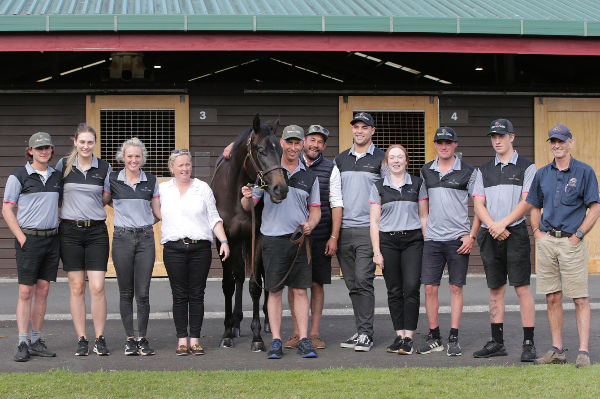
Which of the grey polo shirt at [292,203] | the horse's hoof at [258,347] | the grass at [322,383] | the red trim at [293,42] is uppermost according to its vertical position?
the red trim at [293,42]

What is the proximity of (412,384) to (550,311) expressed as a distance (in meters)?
1.68

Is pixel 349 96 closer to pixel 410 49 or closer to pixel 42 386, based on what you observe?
pixel 410 49

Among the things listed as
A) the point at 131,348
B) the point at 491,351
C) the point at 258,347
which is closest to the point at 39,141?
the point at 131,348

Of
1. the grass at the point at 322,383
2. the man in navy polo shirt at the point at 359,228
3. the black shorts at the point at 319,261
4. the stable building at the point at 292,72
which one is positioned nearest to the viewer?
the grass at the point at 322,383

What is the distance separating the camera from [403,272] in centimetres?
674

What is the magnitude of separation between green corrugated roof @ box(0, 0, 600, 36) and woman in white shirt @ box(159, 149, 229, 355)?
4.08 m

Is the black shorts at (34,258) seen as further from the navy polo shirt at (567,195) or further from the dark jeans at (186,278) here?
the navy polo shirt at (567,195)

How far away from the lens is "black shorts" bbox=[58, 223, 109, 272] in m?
6.60

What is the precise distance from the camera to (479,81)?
1277cm

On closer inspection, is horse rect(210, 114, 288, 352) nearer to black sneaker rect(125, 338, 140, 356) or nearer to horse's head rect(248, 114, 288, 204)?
horse's head rect(248, 114, 288, 204)

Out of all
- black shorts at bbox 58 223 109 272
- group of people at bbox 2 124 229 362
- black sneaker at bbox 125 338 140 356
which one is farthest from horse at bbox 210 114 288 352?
black shorts at bbox 58 223 109 272

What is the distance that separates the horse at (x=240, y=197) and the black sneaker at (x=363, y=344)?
87cm

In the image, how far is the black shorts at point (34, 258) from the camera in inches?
257

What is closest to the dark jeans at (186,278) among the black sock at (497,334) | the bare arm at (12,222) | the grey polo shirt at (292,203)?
the grey polo shirt at (292,203)
